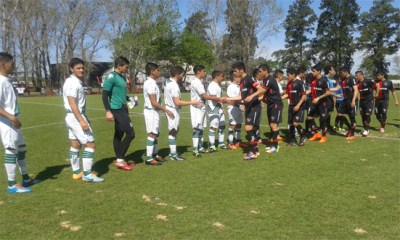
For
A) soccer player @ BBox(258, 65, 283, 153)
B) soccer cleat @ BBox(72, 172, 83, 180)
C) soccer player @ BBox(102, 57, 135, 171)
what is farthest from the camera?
soccer player @ BBox(258, 65, 283, 153)

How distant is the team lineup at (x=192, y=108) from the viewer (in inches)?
227

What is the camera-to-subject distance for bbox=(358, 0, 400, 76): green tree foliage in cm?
6250

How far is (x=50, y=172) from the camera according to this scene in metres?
6.96

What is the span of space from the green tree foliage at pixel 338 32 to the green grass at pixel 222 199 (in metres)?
62.9

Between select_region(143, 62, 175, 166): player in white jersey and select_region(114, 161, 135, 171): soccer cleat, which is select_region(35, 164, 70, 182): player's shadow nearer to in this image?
select_region(114, 161, 135, 171): soccer cleat

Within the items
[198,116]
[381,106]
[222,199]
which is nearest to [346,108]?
[381,106]

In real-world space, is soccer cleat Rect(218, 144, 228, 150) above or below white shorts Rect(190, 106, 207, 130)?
below

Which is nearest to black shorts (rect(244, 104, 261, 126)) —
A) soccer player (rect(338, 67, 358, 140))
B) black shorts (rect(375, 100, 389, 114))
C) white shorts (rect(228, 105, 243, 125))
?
white shorts (rect(228, 105, 243, 125))

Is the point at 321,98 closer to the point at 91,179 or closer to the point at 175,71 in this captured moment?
the point at 175,71

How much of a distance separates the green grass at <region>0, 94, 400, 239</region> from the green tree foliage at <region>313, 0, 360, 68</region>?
62.9m

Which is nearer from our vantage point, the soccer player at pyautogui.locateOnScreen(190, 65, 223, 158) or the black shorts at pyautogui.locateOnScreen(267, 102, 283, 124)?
the soccer player at pyautogui.locateOnScreen(190, 65, 223, 158)

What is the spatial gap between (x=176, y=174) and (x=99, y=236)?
2767 millimetres

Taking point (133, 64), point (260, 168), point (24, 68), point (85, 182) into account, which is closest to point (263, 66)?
point (260, 168)

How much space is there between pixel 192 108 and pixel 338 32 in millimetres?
64899
